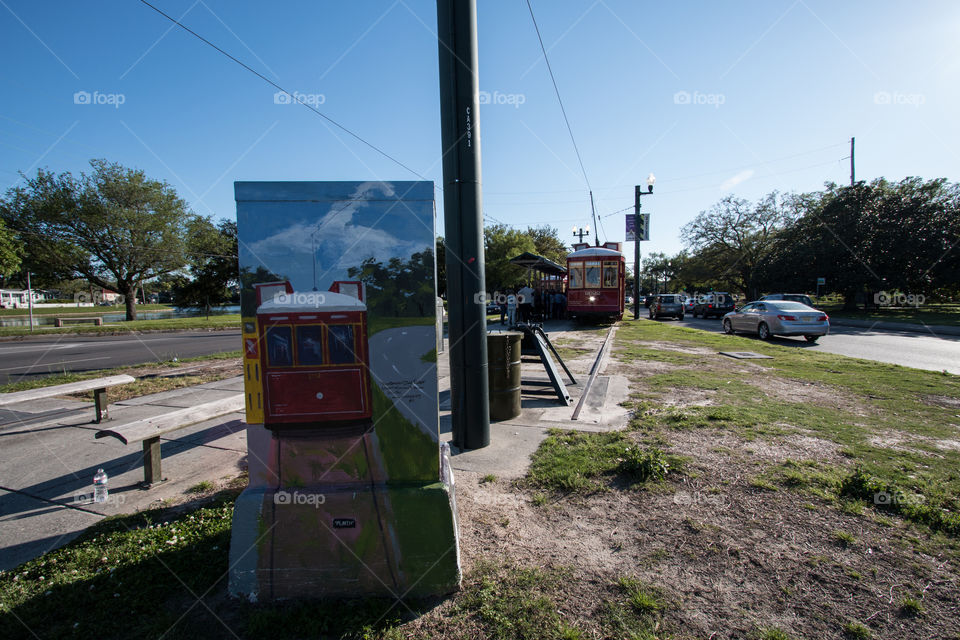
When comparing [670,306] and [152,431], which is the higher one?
[670,306]

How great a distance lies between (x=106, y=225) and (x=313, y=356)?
45905 millimetres

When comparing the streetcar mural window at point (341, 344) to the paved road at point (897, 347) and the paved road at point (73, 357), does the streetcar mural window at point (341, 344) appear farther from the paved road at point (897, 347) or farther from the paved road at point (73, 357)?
the paved road at point (897, 347)

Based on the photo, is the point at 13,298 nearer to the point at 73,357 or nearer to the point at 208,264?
the point at 208,264

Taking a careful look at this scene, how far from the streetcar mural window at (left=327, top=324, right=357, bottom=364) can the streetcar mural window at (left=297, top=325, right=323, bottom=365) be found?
0.18ft

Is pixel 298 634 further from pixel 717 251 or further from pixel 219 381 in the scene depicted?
pixel 717 251

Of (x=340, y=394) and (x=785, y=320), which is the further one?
(x=785, y=320)

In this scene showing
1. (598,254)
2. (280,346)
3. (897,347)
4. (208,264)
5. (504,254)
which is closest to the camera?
(280,346)

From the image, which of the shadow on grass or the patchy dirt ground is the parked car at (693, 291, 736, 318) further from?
the shadow on grass

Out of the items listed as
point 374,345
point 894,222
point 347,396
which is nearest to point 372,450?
point 347,396

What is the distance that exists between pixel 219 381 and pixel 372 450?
7518mm

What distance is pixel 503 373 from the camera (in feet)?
18.8

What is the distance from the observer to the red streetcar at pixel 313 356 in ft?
7.70

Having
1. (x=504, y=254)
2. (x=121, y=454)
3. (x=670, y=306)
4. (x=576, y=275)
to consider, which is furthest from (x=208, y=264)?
(x=121, y=454)

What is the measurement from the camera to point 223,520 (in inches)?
128
